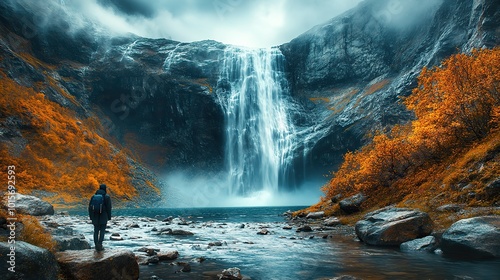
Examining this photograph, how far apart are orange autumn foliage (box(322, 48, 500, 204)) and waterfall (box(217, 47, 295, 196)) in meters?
72.7

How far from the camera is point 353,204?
3328 centimetres

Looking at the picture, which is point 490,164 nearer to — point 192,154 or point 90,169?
point 90,169

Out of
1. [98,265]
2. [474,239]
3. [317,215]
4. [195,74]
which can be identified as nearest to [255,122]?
[195,74]

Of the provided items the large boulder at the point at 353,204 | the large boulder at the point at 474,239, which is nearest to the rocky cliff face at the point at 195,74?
the large boulder at the point at 353,204

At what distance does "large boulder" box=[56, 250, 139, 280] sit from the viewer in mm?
9969

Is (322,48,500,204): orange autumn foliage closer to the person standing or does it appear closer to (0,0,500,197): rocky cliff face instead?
the person standing

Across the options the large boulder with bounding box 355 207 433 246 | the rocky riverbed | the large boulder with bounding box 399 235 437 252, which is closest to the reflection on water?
the rocky riverbed

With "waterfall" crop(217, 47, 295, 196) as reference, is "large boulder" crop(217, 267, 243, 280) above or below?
below

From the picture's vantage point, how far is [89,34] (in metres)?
134

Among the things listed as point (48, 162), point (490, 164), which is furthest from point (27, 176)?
point (490, 164)

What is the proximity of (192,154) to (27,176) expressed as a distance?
200ft

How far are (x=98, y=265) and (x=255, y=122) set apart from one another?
342 feet

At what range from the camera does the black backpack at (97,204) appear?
12367 mm

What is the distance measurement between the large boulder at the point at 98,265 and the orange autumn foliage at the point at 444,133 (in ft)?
71.1
